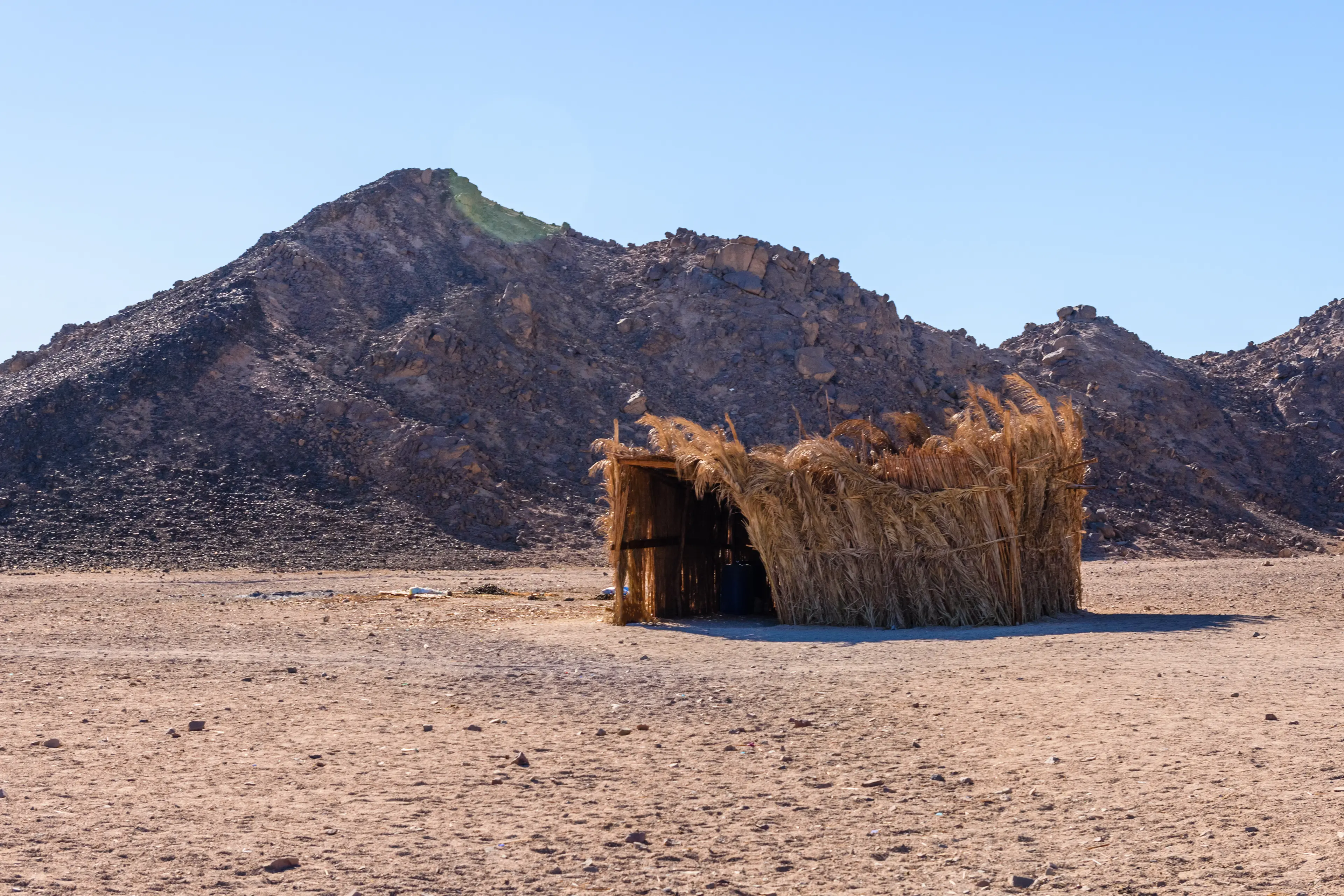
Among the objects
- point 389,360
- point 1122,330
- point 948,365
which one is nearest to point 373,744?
point 389,360

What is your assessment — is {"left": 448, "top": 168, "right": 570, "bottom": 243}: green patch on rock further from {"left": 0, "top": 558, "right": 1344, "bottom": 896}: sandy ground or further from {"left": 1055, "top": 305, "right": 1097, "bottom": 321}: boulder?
{"left": 0, "top": 558, "right": 1344, "bottom": 896}: sandy ground

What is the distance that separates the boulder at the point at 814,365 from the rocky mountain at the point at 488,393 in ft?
0.28

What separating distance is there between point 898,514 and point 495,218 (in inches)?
1374

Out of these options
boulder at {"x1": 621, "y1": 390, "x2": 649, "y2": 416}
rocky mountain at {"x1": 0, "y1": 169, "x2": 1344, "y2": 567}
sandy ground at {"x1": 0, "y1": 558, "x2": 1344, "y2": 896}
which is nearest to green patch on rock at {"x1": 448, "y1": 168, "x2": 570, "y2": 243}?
rocky mountain at {"x1": 0, "y1": 169, "x2": 1344, "y2": 567}

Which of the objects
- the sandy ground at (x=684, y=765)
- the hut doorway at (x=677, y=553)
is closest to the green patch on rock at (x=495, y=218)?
the hut doorway at (x=677, y=553)

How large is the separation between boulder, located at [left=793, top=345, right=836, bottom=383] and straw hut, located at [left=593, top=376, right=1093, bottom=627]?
21.8 metres

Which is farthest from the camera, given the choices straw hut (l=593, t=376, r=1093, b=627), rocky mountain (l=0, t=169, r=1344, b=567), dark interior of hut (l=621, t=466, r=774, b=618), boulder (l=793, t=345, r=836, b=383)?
boulder (l=793, t=345, r=836, b=383)

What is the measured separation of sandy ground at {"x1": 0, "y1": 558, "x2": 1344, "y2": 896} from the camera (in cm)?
464

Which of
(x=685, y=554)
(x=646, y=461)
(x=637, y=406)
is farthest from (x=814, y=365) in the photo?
(x=646, y=461)

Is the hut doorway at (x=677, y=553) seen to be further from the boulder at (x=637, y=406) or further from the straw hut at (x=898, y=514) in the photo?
the boulder at (x=637, y=406)

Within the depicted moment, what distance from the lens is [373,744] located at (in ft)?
22.8

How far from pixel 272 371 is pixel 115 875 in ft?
107

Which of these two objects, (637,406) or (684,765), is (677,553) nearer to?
(684,765)

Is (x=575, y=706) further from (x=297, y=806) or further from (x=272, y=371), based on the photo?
(x=272, y=371)
